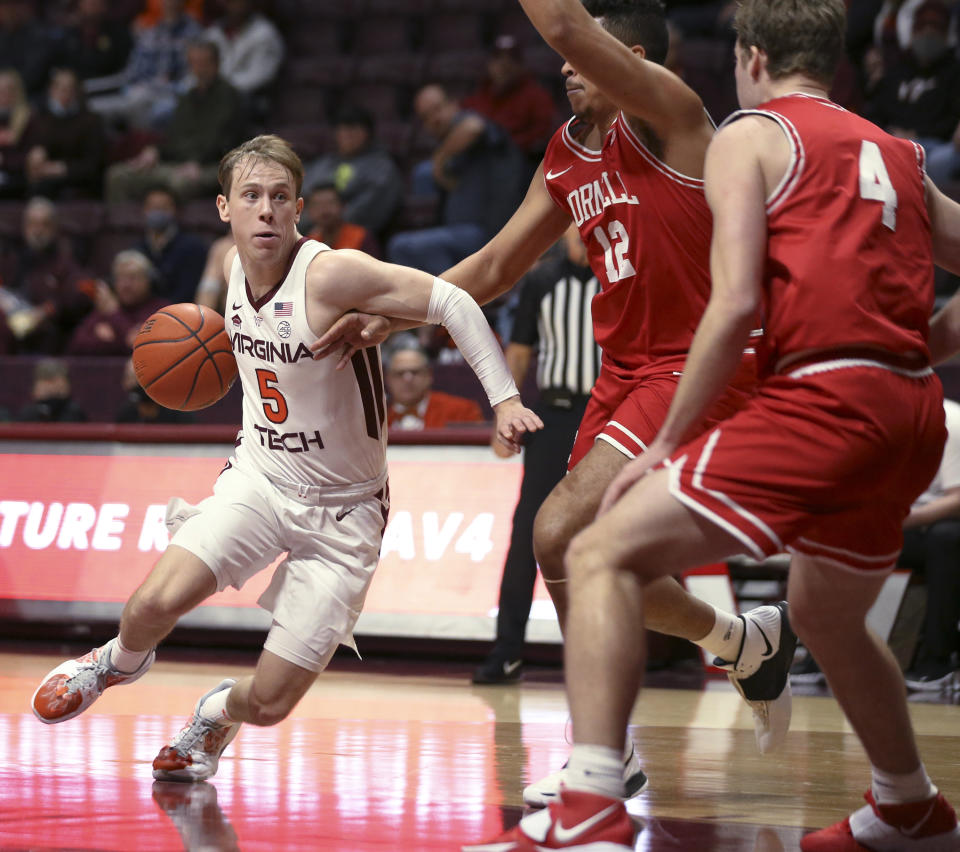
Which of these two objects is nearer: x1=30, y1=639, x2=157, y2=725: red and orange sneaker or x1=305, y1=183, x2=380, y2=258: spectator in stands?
x1=30, y1=639, x2=157, y2=725: red and orange sneaker

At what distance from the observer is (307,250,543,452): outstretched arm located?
13.9ft

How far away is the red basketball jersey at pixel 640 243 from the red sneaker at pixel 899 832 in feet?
4.47

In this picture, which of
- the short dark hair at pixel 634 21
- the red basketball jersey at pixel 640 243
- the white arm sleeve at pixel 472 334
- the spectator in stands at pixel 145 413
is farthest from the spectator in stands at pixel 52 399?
the short dark hair at pixel 634 21

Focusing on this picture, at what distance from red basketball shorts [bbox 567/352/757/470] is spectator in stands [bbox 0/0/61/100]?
11.7 meters

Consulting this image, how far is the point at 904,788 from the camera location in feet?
10.9

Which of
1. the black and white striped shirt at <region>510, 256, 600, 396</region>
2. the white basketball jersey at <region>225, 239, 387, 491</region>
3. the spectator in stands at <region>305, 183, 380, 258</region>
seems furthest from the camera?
the spectator in stands at <region>305, 183, 380, 258</region>

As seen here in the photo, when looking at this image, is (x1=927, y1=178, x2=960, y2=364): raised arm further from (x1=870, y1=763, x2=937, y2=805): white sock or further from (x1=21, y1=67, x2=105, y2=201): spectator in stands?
(x1=21, y1=67, x2=105, y2=201): spectator in stands

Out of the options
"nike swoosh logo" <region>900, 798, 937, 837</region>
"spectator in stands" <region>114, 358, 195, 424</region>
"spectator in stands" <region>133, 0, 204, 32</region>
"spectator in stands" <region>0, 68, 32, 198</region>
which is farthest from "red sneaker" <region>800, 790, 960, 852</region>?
"spectator in stands" <region>133, 0, 204, 32</region>

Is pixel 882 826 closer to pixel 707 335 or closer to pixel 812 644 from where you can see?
pixel 812 644

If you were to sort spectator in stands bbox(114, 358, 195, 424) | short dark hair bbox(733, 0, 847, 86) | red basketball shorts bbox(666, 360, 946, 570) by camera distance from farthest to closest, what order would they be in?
spectator in stands bbox(114, 358, 195, 424) < short dark hair bbox(733, 0, 847, 86) < red basketball shorts bbox(666, 360, 946, 570)

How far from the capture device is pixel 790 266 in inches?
119

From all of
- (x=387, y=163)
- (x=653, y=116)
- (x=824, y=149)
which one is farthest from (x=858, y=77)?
(x=824, y=149)

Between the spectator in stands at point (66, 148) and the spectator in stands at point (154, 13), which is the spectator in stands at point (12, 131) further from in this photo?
the spectator in stands at point (154, 13)

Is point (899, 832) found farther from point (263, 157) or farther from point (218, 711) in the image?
point (263, 157)
